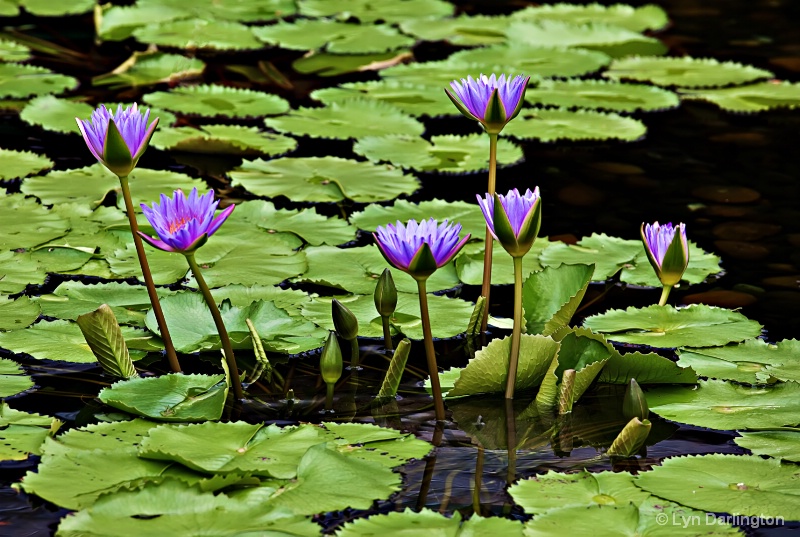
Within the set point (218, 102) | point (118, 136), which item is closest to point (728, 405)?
point (118, 136)

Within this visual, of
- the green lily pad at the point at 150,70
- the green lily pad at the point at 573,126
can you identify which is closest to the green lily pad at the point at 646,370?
the green lily pad at the point at 573,126

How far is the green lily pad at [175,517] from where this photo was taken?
1.50 meters

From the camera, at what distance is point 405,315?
7.86 feet

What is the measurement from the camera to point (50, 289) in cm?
253

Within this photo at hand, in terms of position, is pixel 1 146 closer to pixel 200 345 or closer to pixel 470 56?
pixel 200 345

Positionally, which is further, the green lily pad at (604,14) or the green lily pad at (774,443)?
the green lily pad at (604,14)

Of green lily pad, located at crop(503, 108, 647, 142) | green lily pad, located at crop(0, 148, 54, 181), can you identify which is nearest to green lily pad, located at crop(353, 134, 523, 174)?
green lily pad, located at crop(503, 108, 647, 142)

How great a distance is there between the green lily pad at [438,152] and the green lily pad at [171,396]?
1.59 m

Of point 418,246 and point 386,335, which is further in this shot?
point 386,335

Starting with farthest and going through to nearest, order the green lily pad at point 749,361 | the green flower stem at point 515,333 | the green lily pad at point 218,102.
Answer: the green lily pad at point 218,102 → the green lily pad at point 749,361 → the green flower stem at point 515,333

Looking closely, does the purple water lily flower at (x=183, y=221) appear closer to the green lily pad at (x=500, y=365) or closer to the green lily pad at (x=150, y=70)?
the green lily pad at (x=500, y=365)

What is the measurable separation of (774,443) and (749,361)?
342mm

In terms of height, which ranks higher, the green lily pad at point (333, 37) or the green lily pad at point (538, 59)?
the green lily pad at point (333, 37)

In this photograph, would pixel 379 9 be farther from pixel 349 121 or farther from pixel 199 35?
pixel 349 121
